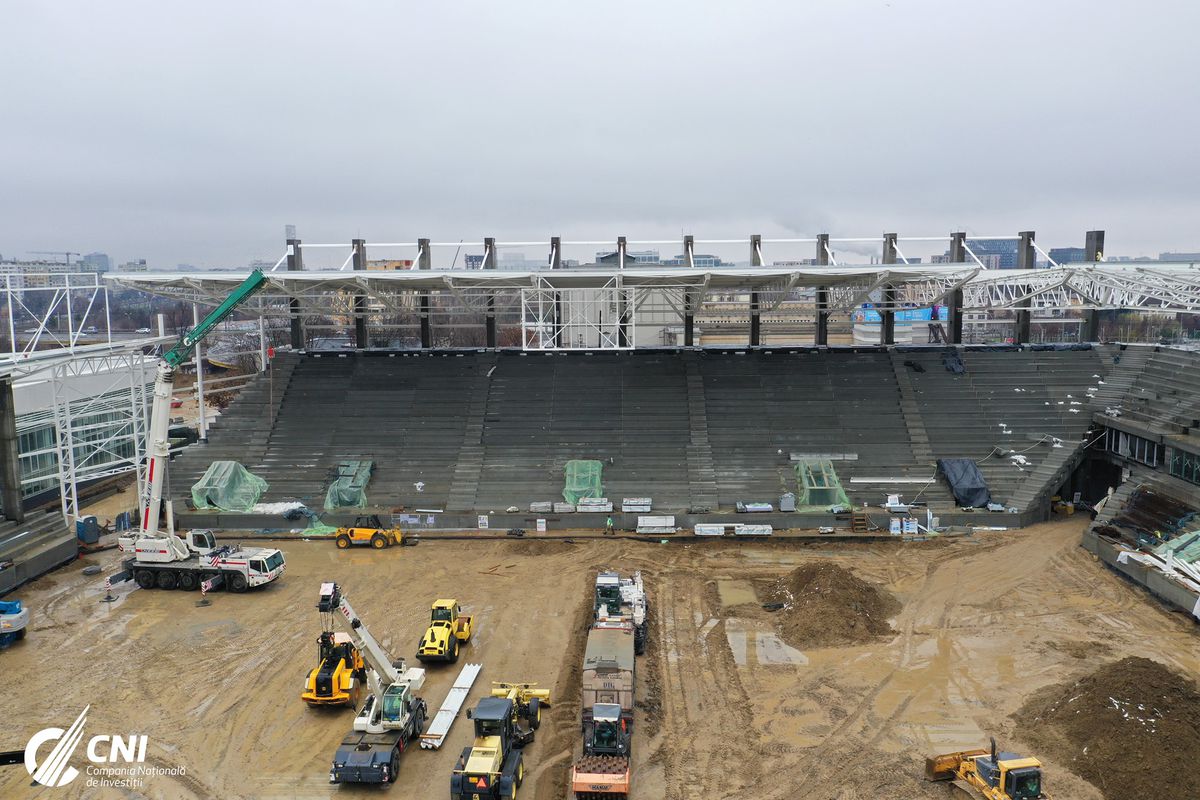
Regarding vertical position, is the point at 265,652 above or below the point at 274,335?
below

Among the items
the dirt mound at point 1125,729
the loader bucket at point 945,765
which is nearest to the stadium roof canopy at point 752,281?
the dirt mound at point 1125,729

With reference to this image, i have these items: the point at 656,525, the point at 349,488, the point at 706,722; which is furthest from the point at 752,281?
the point at 706,722

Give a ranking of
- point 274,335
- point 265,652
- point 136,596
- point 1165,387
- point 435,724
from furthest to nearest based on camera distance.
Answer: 1. point 274,335
2. point 1165,387
3. point 136,596
4. point 265,652
5. point 435,724

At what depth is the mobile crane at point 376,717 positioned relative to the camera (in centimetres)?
1384

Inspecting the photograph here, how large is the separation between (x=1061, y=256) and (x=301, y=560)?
10853 centimetres

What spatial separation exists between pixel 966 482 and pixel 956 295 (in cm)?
1162

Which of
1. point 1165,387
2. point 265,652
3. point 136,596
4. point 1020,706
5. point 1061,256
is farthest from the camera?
point 1061,256

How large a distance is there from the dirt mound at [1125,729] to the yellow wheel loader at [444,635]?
12417 mm

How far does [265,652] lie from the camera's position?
19969 millimetres

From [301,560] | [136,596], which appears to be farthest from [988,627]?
[136,596]

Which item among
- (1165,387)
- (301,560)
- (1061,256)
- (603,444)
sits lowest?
(301,560)

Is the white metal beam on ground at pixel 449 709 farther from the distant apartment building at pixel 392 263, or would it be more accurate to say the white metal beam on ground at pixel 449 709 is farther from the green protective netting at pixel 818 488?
the distant apartment building at pixel 392 263

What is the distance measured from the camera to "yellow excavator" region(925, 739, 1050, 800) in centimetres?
1274

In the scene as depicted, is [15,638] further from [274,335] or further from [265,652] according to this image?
[274,335]
